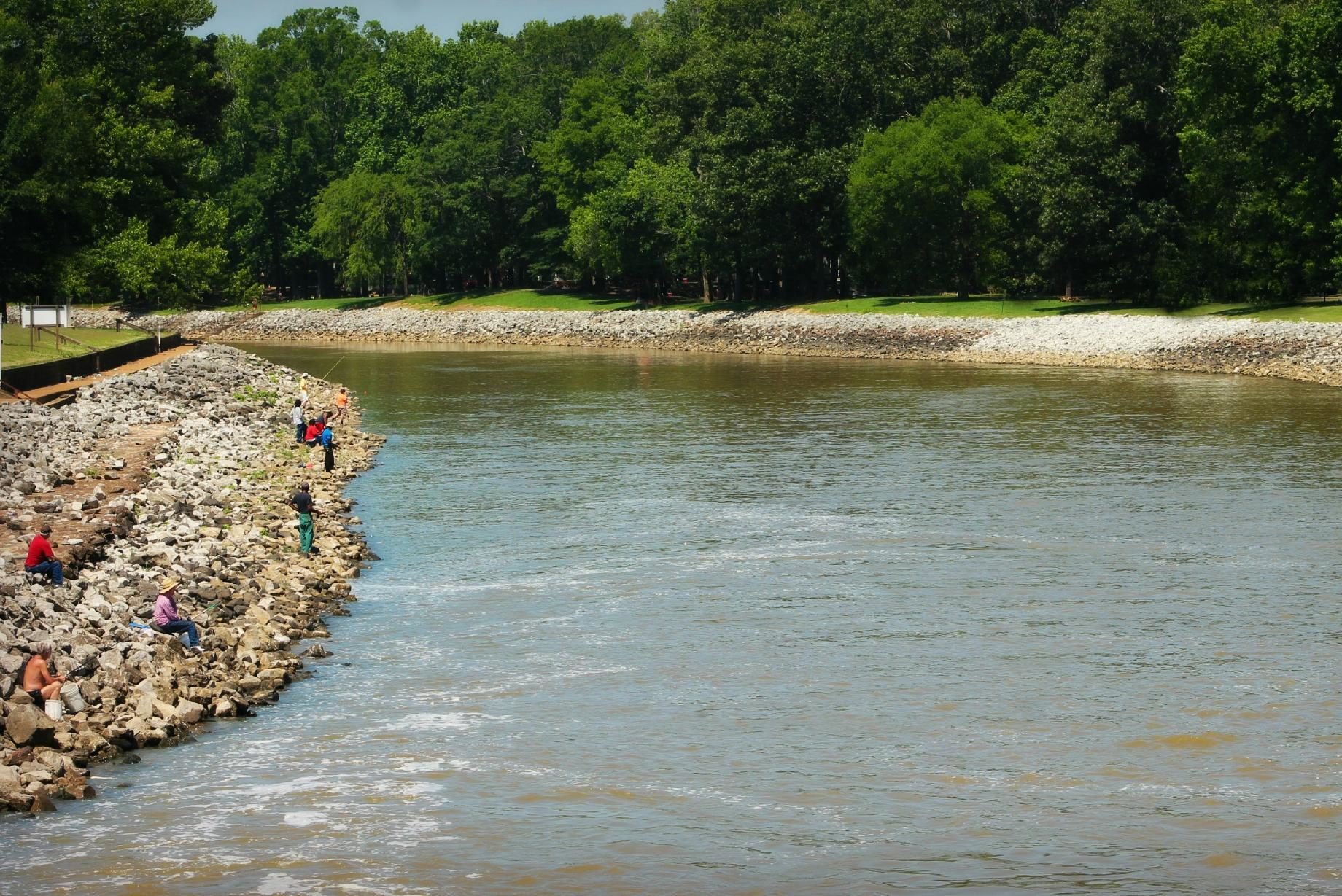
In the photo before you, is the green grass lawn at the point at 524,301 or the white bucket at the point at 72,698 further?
the green grass lawn at the point at 524,301

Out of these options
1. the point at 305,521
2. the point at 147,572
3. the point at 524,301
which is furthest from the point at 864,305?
the point at 147,572

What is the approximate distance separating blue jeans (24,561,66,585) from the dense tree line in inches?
1400

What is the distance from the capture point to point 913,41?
376 feet

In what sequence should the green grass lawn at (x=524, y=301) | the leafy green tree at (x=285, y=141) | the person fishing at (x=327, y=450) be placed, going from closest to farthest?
the person fishing at (x=327, y=450) < the green grass lawn at (x=524, y=301) < the leafy green tree at (x=285, y=141)

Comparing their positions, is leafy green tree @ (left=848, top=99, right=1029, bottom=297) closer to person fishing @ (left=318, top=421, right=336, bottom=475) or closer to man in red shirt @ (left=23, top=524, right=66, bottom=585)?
person fishing @ (left=318, top=421, right=336, bottom=475)

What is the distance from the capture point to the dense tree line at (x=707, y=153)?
82.6 metres

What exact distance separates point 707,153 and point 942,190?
19932 mm

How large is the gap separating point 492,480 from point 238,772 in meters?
26.1

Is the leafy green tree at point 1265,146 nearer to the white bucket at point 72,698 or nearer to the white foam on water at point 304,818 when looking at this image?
the white bucket at point 72,698

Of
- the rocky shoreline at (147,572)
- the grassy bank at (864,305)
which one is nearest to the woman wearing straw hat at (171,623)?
the rocky shoreline at (147,572)

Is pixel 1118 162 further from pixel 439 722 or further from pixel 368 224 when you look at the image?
pixel 439 722

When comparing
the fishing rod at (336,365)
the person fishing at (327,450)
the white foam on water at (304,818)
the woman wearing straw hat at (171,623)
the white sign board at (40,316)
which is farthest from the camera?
the fishing rod at (336,365)

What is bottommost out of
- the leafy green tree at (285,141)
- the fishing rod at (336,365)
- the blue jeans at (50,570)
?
the blue jeans at (50,570)

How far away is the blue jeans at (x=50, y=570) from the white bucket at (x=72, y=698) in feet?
15.8
